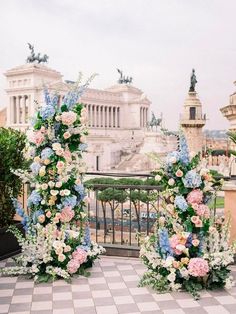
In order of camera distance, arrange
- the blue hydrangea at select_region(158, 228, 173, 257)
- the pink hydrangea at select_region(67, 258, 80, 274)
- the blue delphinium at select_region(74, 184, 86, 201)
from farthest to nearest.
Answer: the blue delphinium at select_region(74, 184, 86, 201) < the pink hydrangea at select_region(67, 258, 80, 274) < the blue hydrangea at select_region(158, 228, 173, 257)

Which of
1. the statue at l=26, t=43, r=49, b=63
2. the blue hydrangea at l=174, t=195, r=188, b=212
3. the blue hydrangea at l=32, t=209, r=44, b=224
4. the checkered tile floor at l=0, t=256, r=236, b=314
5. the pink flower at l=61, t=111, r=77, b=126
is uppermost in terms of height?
the statue at l=26, t=43, r=49, b=63

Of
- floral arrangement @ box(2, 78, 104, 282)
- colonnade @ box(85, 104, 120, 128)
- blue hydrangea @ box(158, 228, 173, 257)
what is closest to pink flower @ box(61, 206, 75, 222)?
floral arrangement @ box(2, 78, 104, 282)

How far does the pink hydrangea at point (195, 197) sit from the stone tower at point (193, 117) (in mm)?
29358

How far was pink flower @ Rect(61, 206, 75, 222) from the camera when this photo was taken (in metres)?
5.91

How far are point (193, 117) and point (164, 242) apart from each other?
33.5 metres

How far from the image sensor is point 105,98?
78.4 m

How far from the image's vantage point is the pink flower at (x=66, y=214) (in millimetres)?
5910

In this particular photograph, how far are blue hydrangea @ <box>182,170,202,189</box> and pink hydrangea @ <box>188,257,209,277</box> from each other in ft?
2.71

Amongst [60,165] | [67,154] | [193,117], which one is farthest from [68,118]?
[193,117]

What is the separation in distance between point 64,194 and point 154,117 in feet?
240

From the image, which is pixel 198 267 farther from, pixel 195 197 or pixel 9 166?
pixel 9 166

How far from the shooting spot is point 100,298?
5.05 meters

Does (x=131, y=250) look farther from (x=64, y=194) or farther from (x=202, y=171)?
(x=202, y=171)

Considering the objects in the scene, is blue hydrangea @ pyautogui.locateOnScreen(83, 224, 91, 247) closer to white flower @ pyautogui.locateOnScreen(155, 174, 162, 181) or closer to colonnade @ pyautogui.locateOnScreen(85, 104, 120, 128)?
white flower @ pyautogui.locateOnScreen(155, 174, 162, 181)
